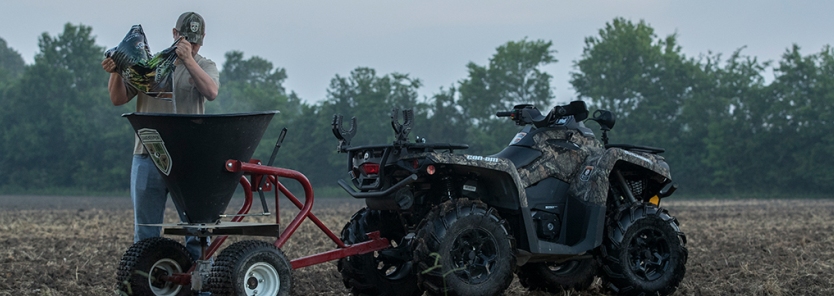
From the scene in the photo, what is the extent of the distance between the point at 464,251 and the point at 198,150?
1959 mm

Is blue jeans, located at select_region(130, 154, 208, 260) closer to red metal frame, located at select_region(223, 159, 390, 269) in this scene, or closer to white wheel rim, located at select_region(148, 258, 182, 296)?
white wheel rim, located at select_region(148, 258, 182, 296)

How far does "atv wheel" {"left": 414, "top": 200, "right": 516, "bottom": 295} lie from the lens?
625 cm

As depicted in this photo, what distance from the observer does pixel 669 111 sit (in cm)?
5684

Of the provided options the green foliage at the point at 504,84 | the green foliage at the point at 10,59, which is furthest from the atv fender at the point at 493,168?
the green foliage at the point at 10,59

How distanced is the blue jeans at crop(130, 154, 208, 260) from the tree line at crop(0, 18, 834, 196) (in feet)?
145

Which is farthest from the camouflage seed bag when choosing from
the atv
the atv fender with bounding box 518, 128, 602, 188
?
the atv fender with bounding box 518, 128, 602, 188

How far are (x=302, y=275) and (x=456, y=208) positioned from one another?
9.78 feet

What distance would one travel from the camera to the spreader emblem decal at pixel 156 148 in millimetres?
5559

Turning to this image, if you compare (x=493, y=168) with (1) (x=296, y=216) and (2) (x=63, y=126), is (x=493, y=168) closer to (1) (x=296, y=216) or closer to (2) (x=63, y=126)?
(1) (x=296, y=216)

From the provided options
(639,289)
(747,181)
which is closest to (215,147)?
(639,289)

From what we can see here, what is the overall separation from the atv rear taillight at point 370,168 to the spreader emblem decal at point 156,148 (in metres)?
1.45

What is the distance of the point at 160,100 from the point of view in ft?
20.0

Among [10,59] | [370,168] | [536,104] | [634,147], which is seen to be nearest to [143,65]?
[370,168]

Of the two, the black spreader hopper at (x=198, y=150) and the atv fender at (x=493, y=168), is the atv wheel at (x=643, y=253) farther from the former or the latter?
the black spreader hopper at (x=198, y=150)
